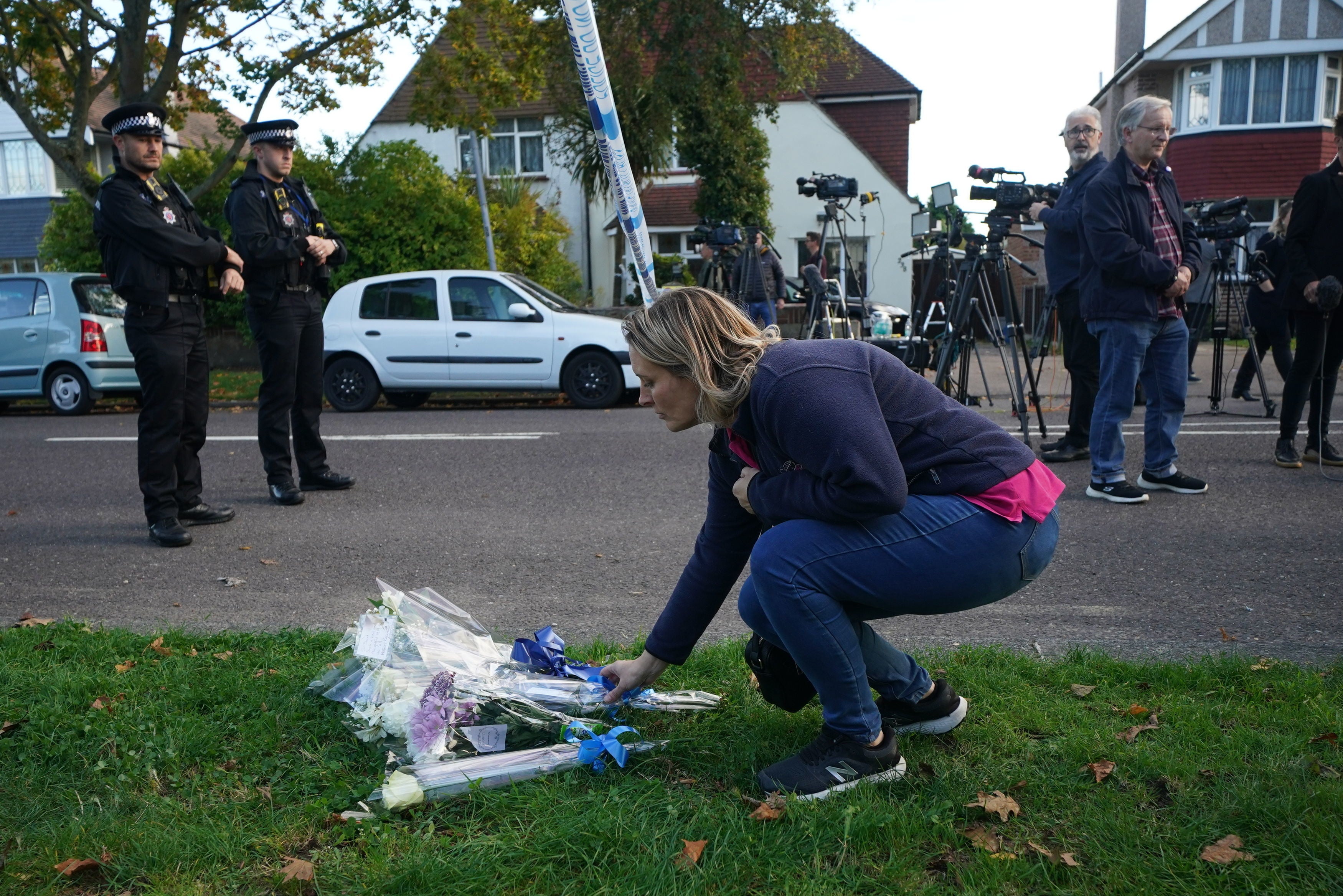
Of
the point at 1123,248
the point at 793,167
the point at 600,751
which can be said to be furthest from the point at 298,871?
the point at 793,167

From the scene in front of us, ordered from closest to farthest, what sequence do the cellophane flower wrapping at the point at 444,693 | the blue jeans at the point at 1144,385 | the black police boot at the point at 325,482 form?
the cellophane flower wrapping at the point at 444,693 < the blue jeans at the point at 1144,385 < the black police boot at the point at 325,482

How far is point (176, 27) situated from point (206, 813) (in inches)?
603

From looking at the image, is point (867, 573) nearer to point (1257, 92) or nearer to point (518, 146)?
point (1257, 92)

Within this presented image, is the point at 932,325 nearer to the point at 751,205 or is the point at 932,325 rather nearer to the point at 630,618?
the point at 630,618

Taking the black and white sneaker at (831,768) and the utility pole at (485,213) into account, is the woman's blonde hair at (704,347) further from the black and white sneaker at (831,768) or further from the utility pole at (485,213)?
the utility pole at (485,213)

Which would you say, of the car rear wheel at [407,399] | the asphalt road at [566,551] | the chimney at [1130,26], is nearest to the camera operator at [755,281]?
the car rear wheel at [407,399]

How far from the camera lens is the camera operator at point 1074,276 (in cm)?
754

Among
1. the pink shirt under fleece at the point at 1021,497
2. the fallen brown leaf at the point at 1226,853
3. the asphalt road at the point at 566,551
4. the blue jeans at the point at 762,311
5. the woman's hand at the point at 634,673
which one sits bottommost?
the asphalt road at the point at 566,551

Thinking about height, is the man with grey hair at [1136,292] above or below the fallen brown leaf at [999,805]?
above

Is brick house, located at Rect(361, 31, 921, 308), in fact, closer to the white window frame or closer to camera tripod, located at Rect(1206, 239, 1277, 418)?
the white window frame

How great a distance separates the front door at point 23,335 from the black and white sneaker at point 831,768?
12687 millimetres

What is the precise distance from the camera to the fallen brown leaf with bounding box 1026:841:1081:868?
2416 millimetres

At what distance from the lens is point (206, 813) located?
2771 millimetres

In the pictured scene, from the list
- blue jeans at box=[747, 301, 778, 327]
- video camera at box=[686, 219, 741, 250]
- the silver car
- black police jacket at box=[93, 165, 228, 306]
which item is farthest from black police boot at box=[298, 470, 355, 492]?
video camera at box=[686, 219, 741, 250]
